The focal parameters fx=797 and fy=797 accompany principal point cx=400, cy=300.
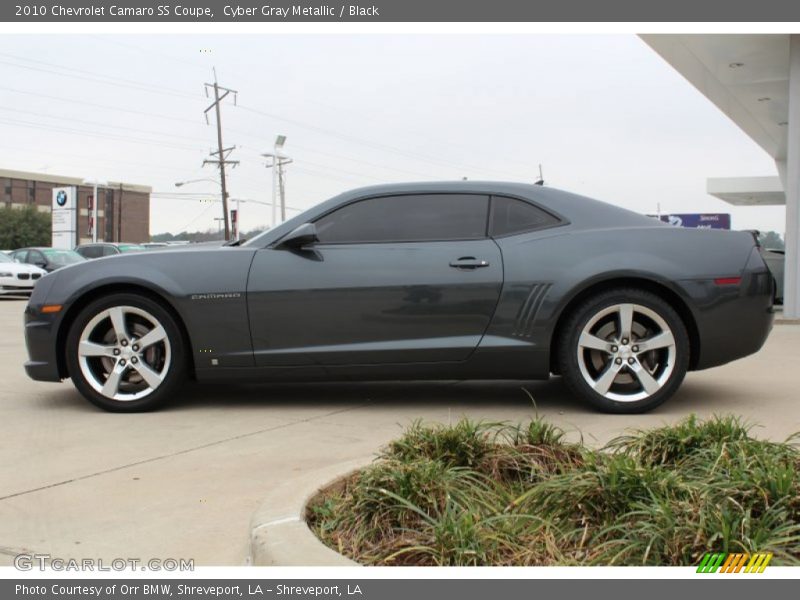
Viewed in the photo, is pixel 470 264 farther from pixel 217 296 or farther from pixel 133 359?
pixel 133 359

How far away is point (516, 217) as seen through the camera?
203 inches

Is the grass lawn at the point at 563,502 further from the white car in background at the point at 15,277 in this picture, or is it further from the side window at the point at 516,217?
the white car in background at the point at 15,277

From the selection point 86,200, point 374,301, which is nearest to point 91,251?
point 374,301

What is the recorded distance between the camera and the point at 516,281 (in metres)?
4.94

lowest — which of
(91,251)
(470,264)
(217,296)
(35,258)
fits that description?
(217,296)

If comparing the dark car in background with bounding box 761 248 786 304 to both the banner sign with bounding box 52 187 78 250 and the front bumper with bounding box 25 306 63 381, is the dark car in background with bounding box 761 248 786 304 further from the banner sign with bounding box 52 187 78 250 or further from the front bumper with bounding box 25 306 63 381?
the banner sign with bounding box 52 187 78 250

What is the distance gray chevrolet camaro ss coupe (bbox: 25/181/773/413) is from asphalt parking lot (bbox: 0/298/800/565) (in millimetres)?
280

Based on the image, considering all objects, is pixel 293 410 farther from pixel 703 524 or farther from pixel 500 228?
pixel 703 524

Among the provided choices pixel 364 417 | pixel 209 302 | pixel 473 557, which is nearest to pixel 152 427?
pixel 209 302

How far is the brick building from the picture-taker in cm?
10156

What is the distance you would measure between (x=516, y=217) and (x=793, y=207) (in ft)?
30.9

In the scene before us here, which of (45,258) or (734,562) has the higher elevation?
(45,258)

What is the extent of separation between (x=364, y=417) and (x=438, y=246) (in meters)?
1.17

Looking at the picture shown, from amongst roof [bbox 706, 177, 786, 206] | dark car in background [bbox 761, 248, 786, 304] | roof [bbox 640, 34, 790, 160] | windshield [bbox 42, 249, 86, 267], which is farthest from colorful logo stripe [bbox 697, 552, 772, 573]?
roof [bbox 706, 177, 786, 206]
